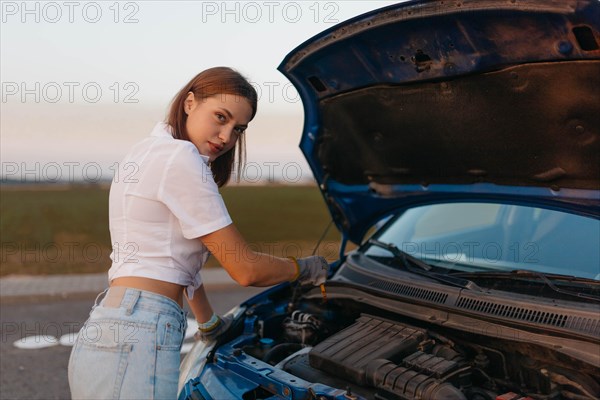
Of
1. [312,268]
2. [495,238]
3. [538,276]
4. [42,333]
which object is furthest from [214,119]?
[42,333]

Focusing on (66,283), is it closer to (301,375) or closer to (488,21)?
(301,375)

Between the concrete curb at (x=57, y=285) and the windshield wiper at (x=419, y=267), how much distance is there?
15.9 feet

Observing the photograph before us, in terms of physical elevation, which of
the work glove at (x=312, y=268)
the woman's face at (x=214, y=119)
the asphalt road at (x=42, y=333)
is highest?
the woman's face at (x=214, y=119)

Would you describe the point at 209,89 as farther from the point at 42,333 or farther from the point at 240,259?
the point at 42,333

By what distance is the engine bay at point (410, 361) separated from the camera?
2381mm

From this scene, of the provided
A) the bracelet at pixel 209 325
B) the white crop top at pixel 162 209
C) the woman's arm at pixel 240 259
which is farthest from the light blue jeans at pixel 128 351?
the bracelet at pixel 209 325

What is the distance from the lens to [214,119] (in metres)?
2.15

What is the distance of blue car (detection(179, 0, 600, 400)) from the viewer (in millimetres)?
2422

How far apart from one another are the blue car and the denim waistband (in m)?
0.82

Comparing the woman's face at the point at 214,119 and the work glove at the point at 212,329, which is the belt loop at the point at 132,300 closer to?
the woman's face at the point at 214,119

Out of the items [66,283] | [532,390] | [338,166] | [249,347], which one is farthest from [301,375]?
[66,283]

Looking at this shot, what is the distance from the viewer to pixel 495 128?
9.68 ft

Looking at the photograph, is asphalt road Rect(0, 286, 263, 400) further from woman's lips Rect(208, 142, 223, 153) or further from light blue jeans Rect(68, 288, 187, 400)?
woman's lips Rect(208, 142, 223, 153)

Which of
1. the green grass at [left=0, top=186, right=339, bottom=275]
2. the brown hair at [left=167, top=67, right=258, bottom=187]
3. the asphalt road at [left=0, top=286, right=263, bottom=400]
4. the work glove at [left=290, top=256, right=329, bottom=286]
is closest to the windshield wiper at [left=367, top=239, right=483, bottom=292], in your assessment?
the work glove at [left=290, top=256, right=329, bottom=286]
